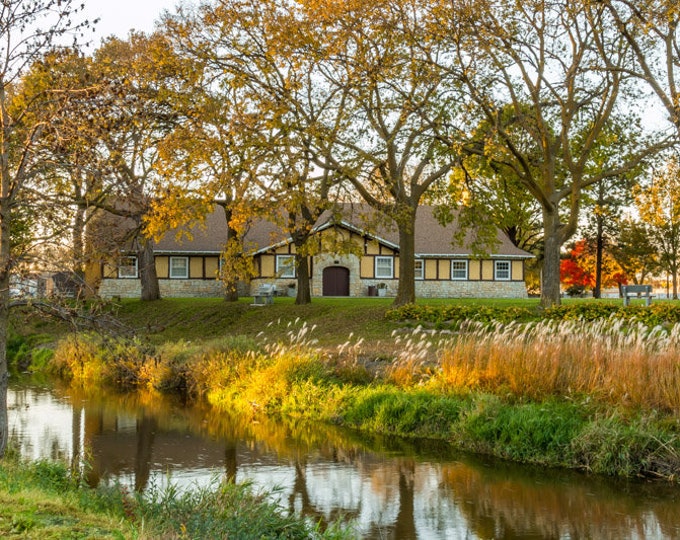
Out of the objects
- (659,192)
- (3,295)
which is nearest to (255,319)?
(659,192)

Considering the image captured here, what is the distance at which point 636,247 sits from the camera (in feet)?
198

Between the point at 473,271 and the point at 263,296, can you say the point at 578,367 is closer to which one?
the point at 263,296

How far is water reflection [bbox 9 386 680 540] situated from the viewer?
33.7ft

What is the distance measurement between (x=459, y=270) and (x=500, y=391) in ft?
124

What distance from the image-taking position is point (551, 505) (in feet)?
36.2

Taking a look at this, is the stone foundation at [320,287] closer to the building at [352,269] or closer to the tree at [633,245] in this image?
the building at [352,269]

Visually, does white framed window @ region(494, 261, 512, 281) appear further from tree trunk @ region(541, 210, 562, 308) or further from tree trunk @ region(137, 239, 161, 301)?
tree trunk @ region(541, 210, 562, 308)

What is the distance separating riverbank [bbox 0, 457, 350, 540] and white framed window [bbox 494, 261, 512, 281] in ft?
145

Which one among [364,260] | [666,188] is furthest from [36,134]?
[364,260]

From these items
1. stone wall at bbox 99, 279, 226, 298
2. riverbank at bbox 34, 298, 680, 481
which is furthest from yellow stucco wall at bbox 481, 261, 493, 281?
riverbank at bbox 34, 298, 680, 481

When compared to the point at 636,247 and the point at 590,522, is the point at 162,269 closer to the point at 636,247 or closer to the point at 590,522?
the point at 636,247

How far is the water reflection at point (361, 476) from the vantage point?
10266 millimetres

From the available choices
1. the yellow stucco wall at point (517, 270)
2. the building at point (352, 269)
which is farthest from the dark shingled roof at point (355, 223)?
→ the yellow stucco wall at point (517, 270)

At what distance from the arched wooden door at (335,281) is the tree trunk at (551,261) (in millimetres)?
22611
